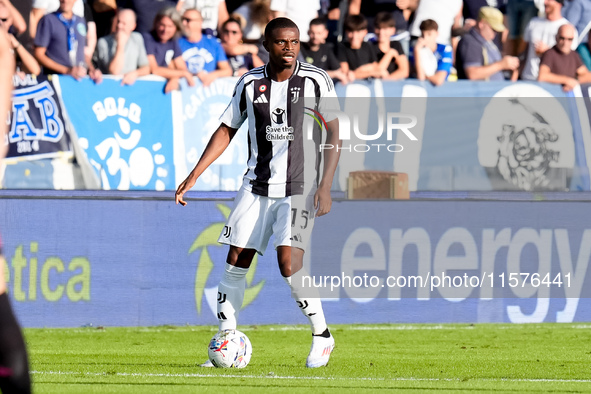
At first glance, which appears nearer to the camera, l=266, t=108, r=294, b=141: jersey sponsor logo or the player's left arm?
the player's left arm

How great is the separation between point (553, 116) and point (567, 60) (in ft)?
3.26

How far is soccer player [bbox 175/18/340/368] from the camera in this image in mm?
7250

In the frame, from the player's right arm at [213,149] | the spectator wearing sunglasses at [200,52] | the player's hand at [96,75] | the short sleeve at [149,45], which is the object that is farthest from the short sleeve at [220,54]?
the player's right arm at [213,149]

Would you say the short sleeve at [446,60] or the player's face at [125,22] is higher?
the player's face at [125,22]

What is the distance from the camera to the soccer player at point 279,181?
23.8ft

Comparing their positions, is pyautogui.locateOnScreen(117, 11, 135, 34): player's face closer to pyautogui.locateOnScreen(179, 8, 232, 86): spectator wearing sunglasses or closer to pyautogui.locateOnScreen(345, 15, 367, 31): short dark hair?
pyautogui.locateOnScreen(179, 8, 232, 86): spectator wearing sunglasses

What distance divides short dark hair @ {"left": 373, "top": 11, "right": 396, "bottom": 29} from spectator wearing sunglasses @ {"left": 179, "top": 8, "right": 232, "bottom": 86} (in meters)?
1.91

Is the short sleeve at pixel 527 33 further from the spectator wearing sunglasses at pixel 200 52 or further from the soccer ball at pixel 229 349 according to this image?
the soccer ball at pixel 229 349

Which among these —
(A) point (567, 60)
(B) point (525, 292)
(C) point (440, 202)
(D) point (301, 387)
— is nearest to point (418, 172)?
(C) point (440, 202)

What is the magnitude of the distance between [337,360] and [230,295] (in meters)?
1.21

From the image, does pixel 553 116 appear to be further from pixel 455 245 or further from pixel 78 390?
pixel 78 390

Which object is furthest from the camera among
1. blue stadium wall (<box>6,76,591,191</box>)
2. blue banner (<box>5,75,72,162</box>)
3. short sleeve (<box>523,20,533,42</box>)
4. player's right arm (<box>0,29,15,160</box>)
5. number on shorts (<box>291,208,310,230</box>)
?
short sleeve (<box>523,20,533,42</box>)

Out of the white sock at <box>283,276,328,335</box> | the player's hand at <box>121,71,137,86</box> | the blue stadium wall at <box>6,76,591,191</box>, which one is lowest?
the white sock at <box>283,276,328,335</box>

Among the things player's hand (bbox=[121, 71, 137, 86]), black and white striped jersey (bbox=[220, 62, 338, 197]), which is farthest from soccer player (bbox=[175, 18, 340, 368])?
player's hand (bbox=[121, 71, 137, 86])
